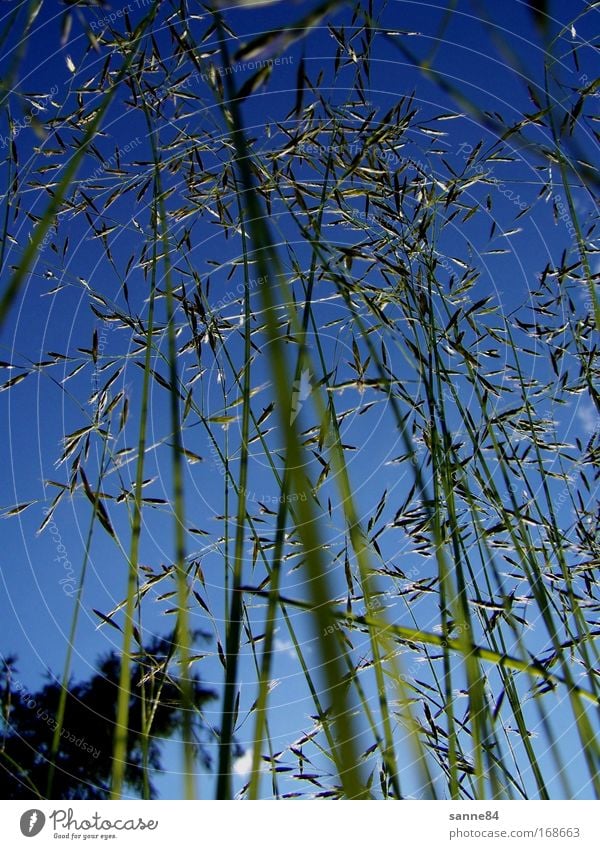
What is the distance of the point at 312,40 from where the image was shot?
129 centimetres

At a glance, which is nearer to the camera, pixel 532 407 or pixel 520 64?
pixel 520 64

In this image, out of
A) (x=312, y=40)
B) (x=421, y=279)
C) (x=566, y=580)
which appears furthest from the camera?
(x=312, y=40)

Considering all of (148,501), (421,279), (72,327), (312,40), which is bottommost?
(148,501)

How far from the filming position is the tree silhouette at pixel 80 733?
1.00 m

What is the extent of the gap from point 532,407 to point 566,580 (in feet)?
1.10

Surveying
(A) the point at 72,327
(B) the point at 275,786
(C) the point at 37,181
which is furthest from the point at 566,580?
(C) the point at 37,181

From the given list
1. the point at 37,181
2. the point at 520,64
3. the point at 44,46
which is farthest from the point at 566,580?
the point at 44,46

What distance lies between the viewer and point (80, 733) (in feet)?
3.71

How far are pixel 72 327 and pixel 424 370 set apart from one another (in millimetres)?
684

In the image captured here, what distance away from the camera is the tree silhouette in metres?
1.00

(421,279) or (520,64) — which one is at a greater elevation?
(520,64)

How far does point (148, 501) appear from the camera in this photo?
108 cm
